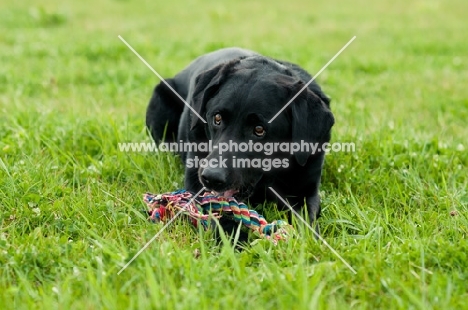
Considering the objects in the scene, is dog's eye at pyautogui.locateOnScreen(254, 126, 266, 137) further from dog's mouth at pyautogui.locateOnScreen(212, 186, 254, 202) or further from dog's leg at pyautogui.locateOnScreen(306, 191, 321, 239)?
dog's leg at pyautogui.locateOnScreen(306, 191, 321, 239)

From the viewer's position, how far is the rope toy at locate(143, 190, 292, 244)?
123 inches

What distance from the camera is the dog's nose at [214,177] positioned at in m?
3.09

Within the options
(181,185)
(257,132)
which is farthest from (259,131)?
(181,185)

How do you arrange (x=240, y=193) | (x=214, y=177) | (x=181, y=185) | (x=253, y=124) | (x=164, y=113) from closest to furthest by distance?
(x=214, y=177) < (x=253, y=124) < (x=240, y=193) < (x=181, y=185) < (x=164, y=113)

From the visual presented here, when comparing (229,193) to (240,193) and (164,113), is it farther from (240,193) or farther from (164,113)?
(164,113)

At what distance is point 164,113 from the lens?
4.72 metres

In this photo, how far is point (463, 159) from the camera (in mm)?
4309

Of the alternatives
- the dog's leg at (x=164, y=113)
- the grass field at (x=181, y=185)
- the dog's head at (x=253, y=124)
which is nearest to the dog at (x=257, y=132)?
the dog's head at (x=253, y=124)

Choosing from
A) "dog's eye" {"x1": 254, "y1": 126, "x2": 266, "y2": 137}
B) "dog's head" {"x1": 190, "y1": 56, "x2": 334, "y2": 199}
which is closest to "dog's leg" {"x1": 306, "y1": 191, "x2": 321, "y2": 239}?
"dog's head" {"x1": 190, "y1": 56, "x2": 334, "y2": 199}

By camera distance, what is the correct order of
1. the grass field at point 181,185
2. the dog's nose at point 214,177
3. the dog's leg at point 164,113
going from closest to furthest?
the grass field at point 181,185, the dog's nose at point 214,177, the dog's leg at point 164,113

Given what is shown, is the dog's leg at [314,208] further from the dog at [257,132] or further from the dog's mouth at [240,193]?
the dog's mouth at [240,193]

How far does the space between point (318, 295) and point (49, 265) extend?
1257 millimetres

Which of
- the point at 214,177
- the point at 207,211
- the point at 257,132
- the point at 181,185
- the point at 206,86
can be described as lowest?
the point at 181,185

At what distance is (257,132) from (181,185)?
2.73 feet
